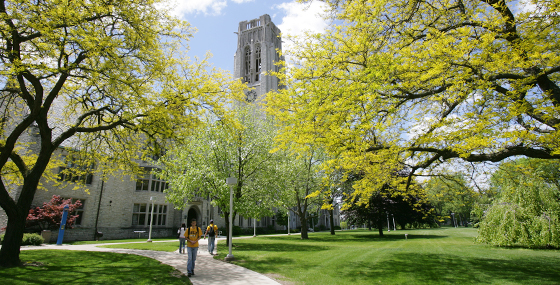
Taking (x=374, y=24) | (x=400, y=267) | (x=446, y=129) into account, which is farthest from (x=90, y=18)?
(x=400, y=267)

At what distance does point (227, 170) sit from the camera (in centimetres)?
1689

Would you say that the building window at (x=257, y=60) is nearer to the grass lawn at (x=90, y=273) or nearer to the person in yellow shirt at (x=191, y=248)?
the grass lawn at (x=90, y=273)

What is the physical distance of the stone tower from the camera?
6663 centimetres

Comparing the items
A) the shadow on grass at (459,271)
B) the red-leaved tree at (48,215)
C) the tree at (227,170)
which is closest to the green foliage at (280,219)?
the tree at (227,170)

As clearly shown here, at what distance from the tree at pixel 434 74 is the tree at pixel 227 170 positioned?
9.07 meters

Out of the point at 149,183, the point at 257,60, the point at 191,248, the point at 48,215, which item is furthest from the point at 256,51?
the point at 191,248

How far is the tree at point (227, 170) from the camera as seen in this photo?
52.1 feet

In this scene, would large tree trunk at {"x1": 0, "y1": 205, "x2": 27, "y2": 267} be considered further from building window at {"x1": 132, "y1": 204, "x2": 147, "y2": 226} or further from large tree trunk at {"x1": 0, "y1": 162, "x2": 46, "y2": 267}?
building window at {"x1": 132, "y1": 204, "x2": 147, "y2": 226}

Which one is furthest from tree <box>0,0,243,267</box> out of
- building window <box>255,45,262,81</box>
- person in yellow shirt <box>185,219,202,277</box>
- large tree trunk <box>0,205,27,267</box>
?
building window <box>255,45,262,81</box>

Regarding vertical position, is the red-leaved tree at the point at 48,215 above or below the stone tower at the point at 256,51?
below

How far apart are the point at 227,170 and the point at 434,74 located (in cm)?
1295

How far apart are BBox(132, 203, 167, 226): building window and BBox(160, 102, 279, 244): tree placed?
1187 cm

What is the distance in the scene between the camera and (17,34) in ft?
27.9

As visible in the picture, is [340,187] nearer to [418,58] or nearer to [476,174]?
[476,174]
